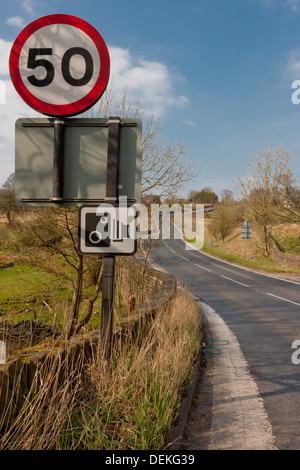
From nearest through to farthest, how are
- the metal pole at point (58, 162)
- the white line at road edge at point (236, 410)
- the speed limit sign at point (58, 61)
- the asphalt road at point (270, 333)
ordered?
the speed limit sign at point (58, 61)
the metal pole at point (58, 162)
the white line at road edge at point (236, 410)
the asphalt road at point (270, 333)

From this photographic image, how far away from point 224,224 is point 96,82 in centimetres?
4606

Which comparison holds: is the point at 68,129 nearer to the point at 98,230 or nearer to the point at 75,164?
the point at 75,164

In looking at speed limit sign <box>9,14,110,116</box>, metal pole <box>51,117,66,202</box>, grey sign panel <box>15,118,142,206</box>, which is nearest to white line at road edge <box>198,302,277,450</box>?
grey sign panel <box>15,118,142,206</box>

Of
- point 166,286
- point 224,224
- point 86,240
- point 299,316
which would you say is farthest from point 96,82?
point 224,224

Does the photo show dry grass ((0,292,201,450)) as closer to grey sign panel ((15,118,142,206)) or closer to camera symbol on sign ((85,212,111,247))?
camera symbol on sign ((85,212,111,247))

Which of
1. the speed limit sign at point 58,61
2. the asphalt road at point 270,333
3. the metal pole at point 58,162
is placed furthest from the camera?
the asphalt road at point 270,333

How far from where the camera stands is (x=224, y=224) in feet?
155

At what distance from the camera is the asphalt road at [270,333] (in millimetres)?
3803

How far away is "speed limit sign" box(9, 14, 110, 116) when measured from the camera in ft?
8.01

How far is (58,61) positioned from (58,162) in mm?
680

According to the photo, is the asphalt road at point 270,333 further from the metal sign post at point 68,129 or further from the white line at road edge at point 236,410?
the metal sign post at point 68,129

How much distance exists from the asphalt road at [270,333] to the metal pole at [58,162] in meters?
2.86

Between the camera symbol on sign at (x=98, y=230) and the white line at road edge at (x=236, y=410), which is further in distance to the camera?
the white line at road edge at (x=236, y=410)

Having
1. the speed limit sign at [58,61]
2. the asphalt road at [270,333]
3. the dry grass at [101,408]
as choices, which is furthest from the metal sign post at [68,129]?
the asphalt road at [270,333]
